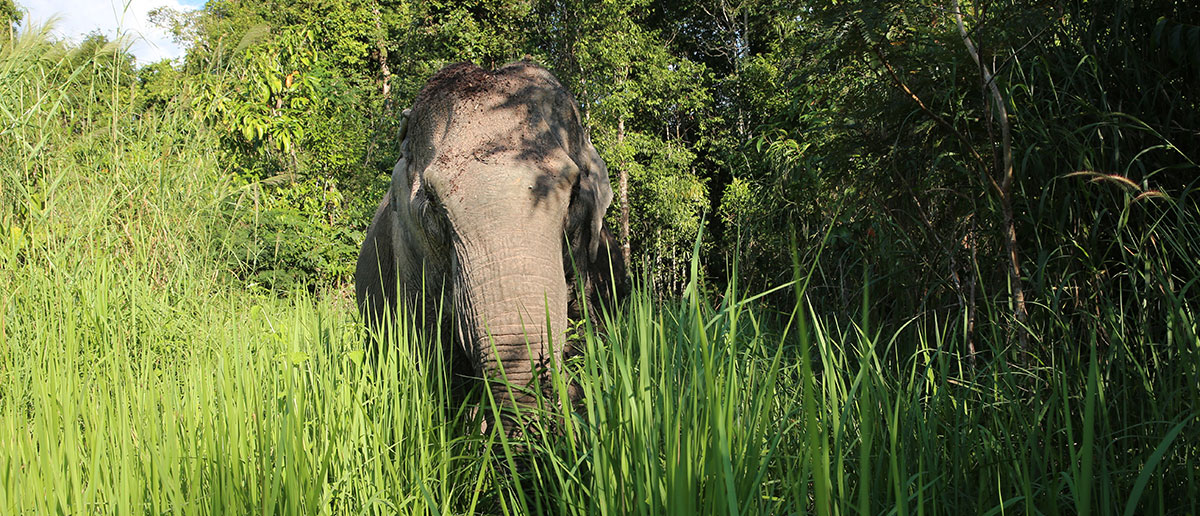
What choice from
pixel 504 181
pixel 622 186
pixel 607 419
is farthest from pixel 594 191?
pixel 622 186

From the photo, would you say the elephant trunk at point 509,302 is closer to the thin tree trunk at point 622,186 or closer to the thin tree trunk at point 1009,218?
the thin tree trunk at point 1009,218

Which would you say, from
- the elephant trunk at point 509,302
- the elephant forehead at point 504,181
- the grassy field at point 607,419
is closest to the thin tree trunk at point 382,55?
the grassy field at point 607,419

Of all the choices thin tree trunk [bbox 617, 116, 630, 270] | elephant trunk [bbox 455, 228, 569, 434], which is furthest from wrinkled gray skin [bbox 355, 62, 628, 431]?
thin tree trunk [bbox 617, 116, 630, 270]

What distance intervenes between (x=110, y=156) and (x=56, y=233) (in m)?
0.86

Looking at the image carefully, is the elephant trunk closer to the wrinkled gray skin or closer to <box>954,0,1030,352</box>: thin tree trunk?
the wrinkled gray skin

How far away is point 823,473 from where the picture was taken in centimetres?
135

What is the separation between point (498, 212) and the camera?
3334 millimetres

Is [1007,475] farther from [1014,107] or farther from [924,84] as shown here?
[924,84]

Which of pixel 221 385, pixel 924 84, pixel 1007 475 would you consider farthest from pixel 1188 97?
pixel 221 385

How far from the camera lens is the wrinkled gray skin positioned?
317 cm

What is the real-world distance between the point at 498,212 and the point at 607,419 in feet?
4.77

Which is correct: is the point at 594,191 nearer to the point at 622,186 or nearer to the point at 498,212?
the point at 498,212

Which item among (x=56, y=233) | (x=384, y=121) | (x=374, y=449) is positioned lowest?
(x=374, y=449)

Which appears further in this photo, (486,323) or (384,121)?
(384,121)
